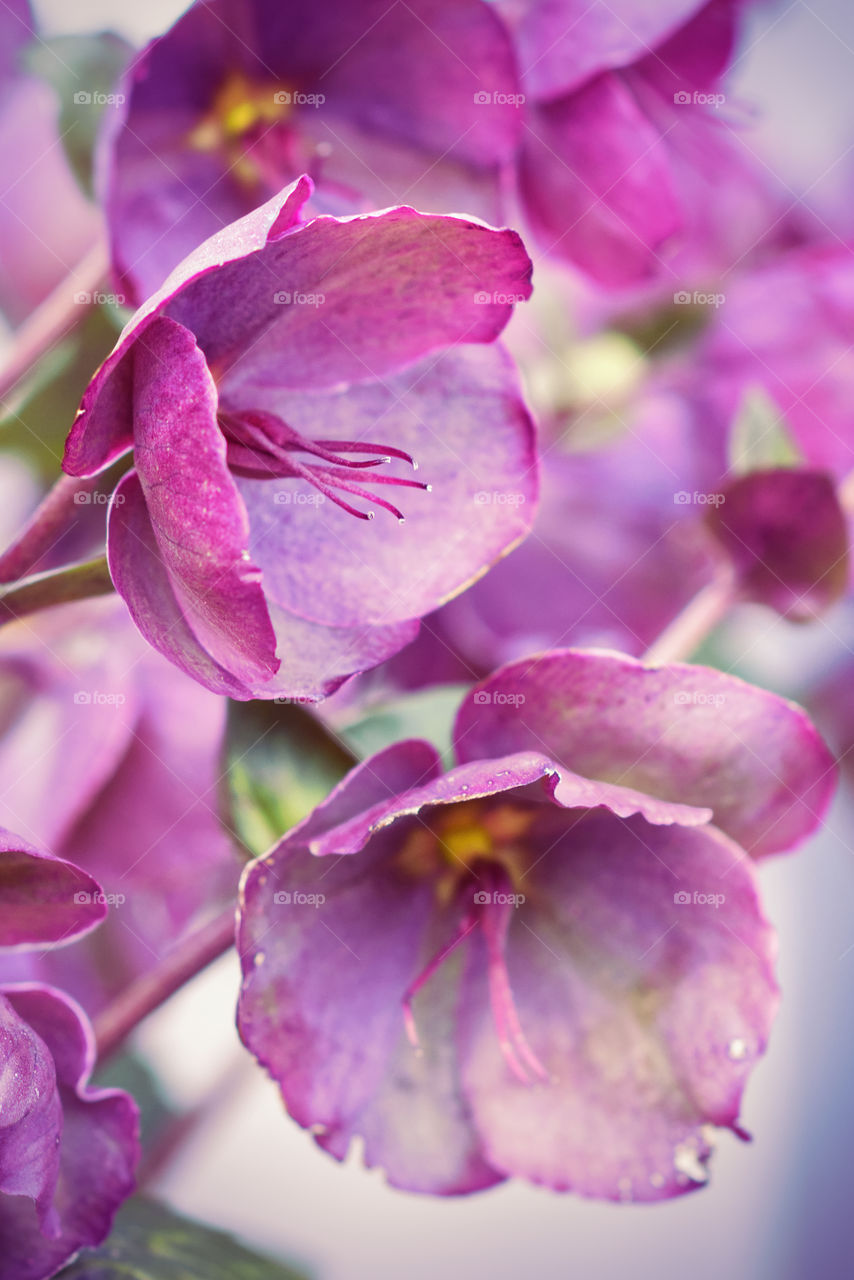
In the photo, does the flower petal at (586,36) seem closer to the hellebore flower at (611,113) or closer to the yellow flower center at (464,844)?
the hellebore flower at (611,113)

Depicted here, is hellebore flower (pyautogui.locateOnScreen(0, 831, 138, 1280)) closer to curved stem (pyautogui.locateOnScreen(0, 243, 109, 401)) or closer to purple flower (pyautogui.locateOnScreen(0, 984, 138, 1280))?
purple flower (pyautogui.locateOnScreen(0, 984, 138, 1280))

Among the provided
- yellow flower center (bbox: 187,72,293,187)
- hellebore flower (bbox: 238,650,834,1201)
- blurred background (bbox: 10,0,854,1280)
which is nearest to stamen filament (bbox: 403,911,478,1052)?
hellebore flower (bbox: 238,650,834,1201)

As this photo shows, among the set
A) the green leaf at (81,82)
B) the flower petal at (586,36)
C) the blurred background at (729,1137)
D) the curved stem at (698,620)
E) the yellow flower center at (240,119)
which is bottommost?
the blurred background at (729,1137)

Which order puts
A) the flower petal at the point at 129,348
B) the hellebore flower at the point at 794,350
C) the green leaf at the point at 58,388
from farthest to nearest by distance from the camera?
the hellebore flower at the point at 794,350, the green leaf at the point at 58,388, the flower petal at the point at 129,348

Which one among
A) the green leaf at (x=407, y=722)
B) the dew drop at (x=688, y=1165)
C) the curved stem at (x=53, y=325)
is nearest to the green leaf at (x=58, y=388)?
the curved stem at (x=53, y=325)

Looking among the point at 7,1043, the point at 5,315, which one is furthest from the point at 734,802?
the point at 5,315

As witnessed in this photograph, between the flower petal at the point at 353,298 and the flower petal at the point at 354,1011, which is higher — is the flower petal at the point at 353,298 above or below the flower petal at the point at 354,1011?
above

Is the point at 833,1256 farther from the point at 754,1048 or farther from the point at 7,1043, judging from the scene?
the point at 7,1043
